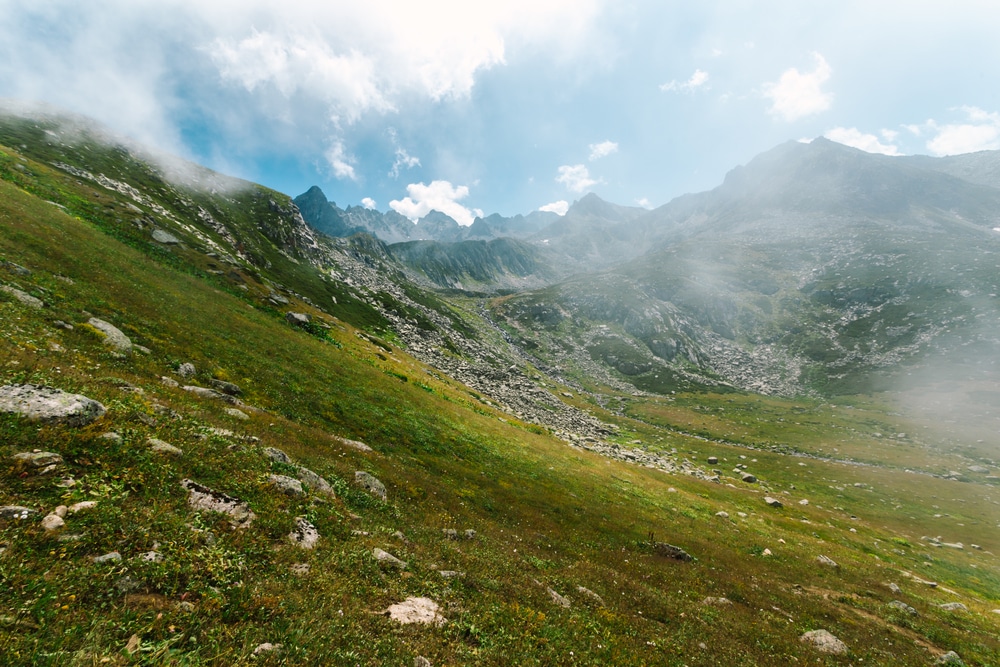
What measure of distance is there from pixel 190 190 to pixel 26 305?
124m

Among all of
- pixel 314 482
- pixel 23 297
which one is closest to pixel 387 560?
pixel 314 482

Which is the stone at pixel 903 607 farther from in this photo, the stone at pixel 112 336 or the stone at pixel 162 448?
the stone at pixel 112 336

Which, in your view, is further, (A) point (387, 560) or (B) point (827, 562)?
(B) point (827, 562)

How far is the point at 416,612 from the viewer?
29.9ft

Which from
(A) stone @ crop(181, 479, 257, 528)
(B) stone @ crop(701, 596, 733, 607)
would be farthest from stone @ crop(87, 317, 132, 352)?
(B) stone @ crop(701, 596, 733, 607)

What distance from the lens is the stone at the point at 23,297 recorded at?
17.5 meters

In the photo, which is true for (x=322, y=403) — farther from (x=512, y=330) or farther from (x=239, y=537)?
(x=512, y=330)

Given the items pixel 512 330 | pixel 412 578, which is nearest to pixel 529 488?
pixel 412 578

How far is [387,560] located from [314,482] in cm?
474

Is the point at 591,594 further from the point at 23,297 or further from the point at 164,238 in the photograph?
the point at 164,238

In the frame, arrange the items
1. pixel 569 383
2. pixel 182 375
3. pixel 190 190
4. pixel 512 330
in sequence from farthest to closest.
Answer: pixel 512 330, pixel 569 383, pixel 190 190, pixel 182 375

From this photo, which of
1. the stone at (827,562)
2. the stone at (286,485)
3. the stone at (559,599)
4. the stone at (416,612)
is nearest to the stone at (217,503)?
the stone at (286,485)

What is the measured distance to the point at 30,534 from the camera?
20.1 feet

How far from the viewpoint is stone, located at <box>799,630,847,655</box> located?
14.6 metres
